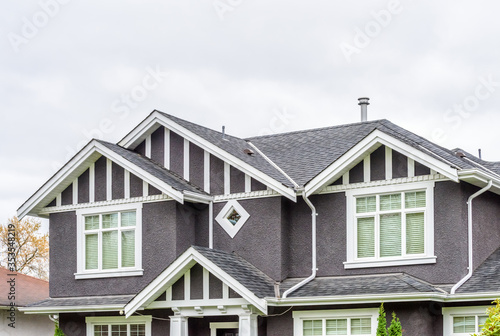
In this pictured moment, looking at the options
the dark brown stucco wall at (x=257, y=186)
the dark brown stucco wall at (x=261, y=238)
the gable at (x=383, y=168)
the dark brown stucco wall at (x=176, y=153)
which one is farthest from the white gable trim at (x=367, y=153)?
the dark brown stucco wall at (x=176, y=153)

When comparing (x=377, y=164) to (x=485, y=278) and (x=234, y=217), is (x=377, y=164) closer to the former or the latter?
(x=485, y=278)

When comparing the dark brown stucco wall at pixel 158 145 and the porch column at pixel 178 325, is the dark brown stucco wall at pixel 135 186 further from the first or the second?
the porch column at pixel 178 325

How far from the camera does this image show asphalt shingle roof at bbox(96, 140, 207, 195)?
19039 mm

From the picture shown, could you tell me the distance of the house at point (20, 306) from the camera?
25.6m

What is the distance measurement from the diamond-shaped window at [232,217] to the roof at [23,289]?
31.4ft

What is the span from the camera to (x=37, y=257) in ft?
141

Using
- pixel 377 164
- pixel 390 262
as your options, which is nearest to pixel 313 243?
pixel 390 262

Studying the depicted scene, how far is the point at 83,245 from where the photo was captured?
20375 millimetres

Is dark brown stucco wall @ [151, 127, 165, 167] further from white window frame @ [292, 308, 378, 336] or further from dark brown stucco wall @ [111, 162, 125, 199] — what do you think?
white window frame @ [292, 308, 378, 336]

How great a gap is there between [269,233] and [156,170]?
127 inches

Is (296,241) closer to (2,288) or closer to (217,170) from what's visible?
(217,170)

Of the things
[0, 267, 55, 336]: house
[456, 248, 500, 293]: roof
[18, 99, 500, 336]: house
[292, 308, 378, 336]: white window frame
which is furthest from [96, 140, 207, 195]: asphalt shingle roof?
[0, 267, 55, 336]: house

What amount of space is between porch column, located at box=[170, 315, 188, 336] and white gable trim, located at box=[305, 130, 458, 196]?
3853 millimetres

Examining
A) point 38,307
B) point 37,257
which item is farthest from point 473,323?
point 37,257
